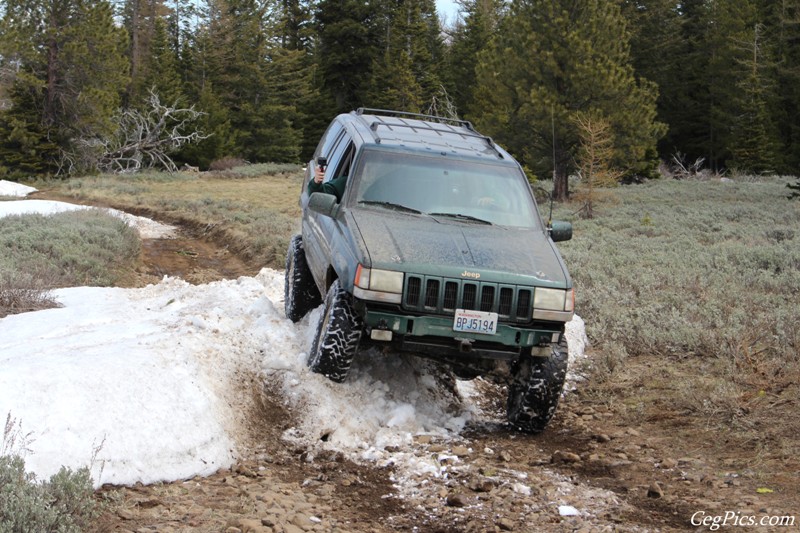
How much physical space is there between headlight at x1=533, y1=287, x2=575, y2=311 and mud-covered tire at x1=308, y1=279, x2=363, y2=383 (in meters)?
1.37

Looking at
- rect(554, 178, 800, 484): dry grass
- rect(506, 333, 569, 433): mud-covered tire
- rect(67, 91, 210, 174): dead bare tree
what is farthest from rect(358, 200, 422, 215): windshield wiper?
rect(67, 91, 210, 174): dead bare tree

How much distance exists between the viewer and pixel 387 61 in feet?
149

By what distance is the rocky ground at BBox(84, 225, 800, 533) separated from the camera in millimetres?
4367

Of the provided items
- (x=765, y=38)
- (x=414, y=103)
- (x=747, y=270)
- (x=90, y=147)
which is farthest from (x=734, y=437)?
(x=765, y=38)

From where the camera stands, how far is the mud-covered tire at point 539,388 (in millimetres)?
6043

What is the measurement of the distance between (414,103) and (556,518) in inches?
1663

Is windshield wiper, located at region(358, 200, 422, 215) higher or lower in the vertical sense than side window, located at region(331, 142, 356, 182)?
lower

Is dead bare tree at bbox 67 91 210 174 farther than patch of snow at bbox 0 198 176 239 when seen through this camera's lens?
Yes

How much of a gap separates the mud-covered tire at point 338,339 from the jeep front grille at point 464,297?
530 mm

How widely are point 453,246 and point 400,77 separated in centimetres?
4003

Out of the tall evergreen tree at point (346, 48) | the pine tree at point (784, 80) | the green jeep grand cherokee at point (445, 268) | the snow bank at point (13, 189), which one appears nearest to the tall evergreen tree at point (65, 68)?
the snow bank at point (13, 189)

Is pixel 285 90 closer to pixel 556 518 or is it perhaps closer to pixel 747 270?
pixel 747 270

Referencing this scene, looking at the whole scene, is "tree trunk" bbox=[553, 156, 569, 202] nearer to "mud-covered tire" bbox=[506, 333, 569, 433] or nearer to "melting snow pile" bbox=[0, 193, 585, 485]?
"melting snow pile" bbox=[0, 193, 585, 485]

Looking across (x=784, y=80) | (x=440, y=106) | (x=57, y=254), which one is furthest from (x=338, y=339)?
(x=784, y=80)
